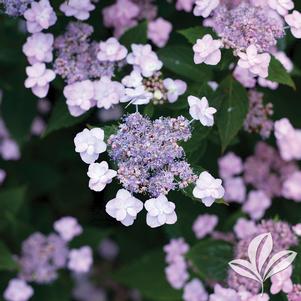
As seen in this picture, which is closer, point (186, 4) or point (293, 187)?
point (186, 4)

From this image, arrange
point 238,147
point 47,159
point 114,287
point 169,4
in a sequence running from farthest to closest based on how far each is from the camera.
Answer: point 114,287 → point 47,159 → point 238,147 → point 169,4

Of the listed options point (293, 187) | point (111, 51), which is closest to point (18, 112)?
point (111, 51)

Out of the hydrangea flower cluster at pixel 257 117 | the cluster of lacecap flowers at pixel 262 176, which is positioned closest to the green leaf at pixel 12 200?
the cluster of lacecap flowers at pixel 262 176

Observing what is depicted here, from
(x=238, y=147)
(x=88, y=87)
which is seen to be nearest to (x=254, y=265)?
(x=88, y=87)

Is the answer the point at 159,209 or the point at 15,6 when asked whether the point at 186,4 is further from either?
the point at 159,209

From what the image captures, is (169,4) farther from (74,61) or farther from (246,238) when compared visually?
(246,238)

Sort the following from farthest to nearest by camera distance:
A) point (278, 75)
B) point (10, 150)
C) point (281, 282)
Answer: point (10, 150) → point (278, 75) → point (281, 282)
